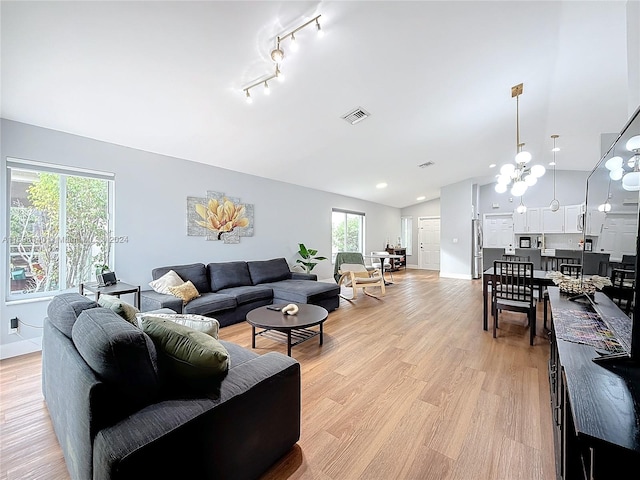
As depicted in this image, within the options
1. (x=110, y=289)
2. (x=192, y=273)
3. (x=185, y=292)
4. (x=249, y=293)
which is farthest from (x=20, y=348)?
(x=249, y=293)

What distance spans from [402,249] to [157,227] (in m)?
8.29

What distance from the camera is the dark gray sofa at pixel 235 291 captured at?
3.39m

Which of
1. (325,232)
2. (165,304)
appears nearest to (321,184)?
(325,232)

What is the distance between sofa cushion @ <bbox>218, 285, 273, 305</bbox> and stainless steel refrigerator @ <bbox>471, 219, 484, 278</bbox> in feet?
21.4

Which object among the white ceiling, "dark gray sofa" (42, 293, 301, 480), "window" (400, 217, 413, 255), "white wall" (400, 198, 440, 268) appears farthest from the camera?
"window" (400, 217, 413, 255)

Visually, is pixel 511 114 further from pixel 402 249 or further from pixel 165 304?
pixel 402 249

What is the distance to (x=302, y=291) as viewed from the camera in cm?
407

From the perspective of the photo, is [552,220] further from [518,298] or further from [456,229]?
[518,298]

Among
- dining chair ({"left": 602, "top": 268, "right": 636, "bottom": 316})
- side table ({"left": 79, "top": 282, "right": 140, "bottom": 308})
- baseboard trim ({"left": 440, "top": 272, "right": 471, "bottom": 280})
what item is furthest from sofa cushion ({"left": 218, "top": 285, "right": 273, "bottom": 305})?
baseboard trim ({"left": 440, "top": 272, "right": 471, "bottom": 280})

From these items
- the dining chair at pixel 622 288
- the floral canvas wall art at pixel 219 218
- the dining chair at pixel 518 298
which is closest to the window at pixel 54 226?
the floral canvas wall art at pixel 219 218

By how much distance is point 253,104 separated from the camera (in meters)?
3.10

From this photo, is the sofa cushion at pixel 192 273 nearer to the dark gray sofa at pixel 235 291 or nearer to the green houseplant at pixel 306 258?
the dark gray sofa at pixel 235 291

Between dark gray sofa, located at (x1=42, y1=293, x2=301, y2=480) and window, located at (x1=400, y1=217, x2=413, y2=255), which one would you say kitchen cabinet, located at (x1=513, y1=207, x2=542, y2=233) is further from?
dark gray sofa, located at (x1=42, y1=293, x2=301, y2=480)

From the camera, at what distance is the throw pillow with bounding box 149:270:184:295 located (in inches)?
138
